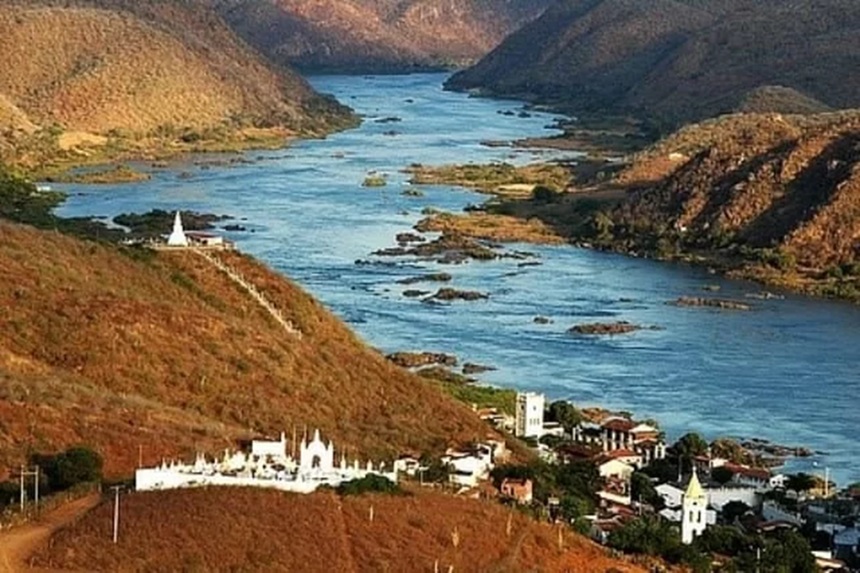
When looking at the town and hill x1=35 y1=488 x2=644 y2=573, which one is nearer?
hill x1=35 y1=488 x2=644 y2=573

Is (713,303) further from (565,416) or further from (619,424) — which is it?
(619,424)

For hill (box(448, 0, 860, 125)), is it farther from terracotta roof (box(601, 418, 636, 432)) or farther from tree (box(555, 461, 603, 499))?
tree (box(555, 461, 603, 499))

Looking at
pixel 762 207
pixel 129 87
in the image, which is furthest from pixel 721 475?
pixel 129 87

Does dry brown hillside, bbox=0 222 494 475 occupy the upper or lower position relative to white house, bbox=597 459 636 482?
upper

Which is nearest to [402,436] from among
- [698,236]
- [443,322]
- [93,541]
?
[93,541]

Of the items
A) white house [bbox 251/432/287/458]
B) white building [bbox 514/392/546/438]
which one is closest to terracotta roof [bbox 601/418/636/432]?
white building [bbox 514/392/546/438]

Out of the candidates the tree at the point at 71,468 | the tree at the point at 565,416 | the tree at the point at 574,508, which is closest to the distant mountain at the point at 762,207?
the tree at the point at 565,416
